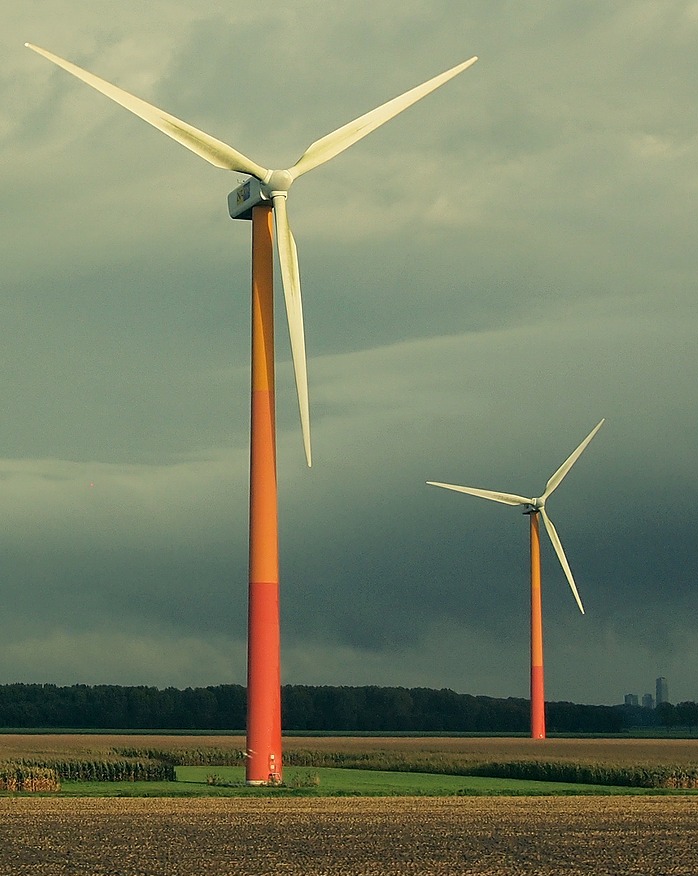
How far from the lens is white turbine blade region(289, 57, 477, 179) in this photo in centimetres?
5762

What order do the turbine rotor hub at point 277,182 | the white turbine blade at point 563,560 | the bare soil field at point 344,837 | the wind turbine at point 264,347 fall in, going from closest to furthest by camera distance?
the bare soil field at point 344,837
the wind turbine at point 264,347
the turbine rotor hub at point 277,182
the white turbine blade at point 563,560

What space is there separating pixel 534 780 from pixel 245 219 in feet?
99.9

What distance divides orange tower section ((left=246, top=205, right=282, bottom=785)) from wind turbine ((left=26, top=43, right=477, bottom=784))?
0.03 meters

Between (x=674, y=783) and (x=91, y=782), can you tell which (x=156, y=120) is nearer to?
(x=91, y=782)

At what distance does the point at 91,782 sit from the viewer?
63.4 metres

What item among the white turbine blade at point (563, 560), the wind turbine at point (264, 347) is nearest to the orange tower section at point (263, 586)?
the wind turbine at point (264, 347)

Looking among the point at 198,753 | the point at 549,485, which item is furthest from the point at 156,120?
the point at 549,485

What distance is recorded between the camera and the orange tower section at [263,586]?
5328 centimetres

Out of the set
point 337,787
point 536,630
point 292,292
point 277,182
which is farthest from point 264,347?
point 536,630

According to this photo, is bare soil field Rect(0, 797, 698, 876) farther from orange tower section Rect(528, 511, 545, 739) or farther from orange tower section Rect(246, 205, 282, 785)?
orange tower section Rect(528, 511, 545, 739)

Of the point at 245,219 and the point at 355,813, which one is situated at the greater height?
the point at 245,219

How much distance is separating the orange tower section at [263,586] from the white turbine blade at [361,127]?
691 cm

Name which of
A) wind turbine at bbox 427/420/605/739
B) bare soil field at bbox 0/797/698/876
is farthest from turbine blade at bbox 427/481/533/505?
bare soil field at bbox 0/797/698/876

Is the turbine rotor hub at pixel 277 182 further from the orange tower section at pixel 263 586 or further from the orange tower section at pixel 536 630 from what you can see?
the orange tower section at pixel 536 630
